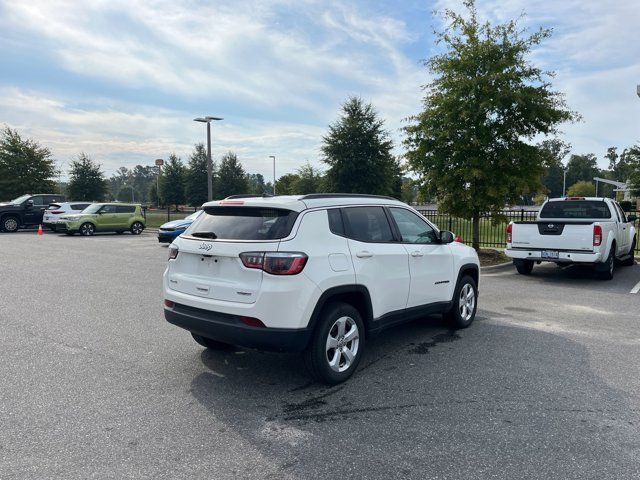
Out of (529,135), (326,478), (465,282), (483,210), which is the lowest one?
(326,478)

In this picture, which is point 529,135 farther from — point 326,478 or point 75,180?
point 75,180

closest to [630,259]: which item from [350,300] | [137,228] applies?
[350,300]

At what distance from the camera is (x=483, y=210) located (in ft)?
46.2

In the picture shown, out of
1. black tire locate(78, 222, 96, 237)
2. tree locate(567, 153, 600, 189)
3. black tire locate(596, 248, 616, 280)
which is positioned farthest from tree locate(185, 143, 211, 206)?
tree locate(567, 153, 600, 189)

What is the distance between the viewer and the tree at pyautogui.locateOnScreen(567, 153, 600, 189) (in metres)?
129

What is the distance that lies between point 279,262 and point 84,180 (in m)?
39.4

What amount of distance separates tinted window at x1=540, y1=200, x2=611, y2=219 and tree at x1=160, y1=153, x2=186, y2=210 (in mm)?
40600

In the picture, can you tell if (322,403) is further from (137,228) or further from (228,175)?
(228,175)

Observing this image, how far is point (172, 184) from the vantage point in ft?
157

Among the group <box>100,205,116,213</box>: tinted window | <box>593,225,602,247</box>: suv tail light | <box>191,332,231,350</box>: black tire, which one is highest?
<box>100,205,116,213</box>: tinted window

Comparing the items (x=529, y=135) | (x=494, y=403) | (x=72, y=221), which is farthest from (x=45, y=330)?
(x=72, y=221)

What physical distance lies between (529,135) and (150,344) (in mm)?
11932

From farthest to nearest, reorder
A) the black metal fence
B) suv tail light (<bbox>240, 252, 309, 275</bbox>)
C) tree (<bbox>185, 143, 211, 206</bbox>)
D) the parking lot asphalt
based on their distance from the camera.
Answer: tree (<bbox>185, 143, 211, 206</bbox>)
the black metal fence
suv tail light (<bbox>240, 252, 309, 275</bbox>)
the parking lot asphalt

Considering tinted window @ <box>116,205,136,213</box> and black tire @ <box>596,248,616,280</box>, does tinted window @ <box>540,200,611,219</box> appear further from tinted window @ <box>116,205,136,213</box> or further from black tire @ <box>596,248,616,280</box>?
tinted window @ <box>116,205,136,213</box>
